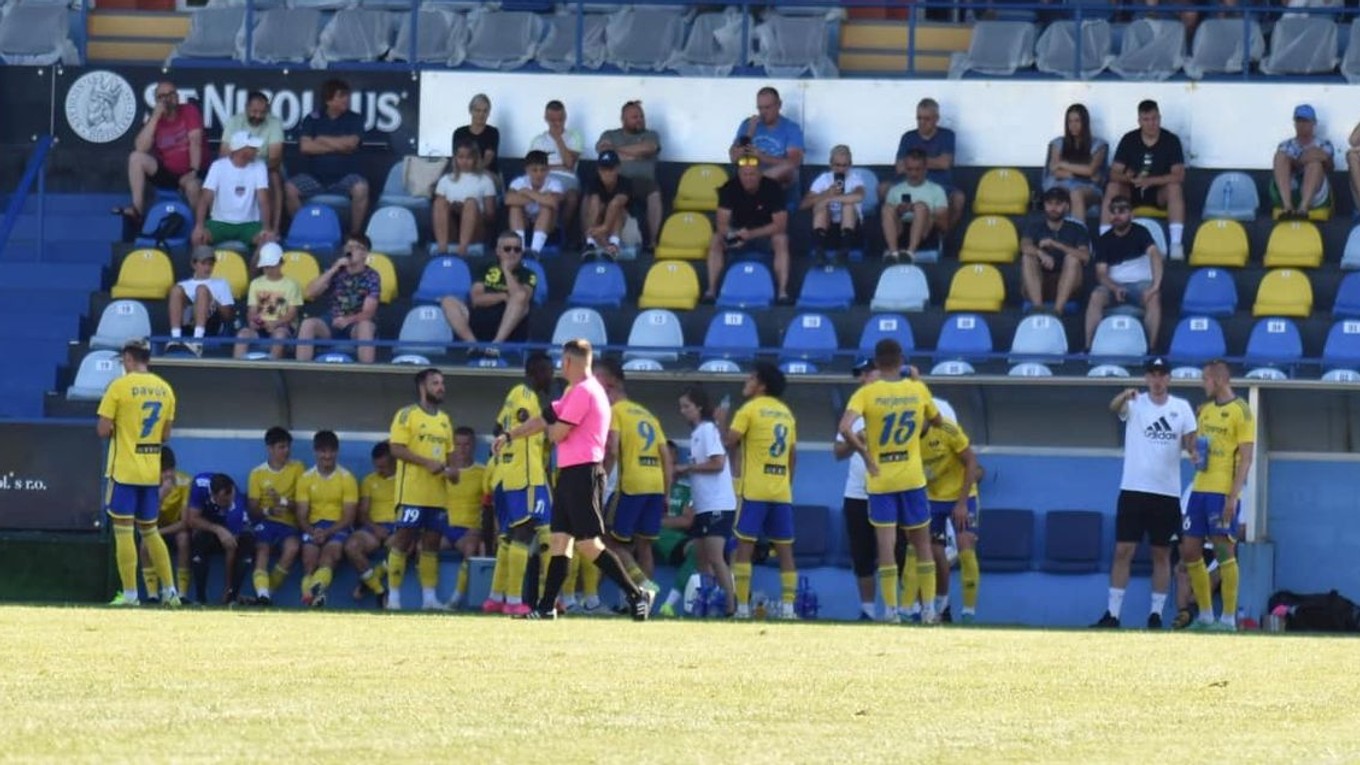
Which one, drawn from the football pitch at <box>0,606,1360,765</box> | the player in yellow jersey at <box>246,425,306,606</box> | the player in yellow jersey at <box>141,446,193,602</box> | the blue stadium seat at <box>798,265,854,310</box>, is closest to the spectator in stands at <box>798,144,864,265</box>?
the blue stadium seat at <box>798,265,854,310</box>

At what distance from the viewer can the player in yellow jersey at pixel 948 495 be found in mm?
18438

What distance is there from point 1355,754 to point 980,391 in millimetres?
12248

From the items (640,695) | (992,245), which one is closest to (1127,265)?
(992,245)

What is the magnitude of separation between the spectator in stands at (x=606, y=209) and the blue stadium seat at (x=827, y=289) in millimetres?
1734

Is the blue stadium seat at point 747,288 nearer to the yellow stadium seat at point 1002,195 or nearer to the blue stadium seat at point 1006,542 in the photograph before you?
the yellow stadium seat at point 1002,195

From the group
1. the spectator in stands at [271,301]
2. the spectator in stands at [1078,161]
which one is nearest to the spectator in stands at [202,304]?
the spectator in stands at [271,301]

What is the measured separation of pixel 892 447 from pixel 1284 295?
17.9 ft

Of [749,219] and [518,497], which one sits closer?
[518,497]

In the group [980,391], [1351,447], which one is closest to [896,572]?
[980,391]

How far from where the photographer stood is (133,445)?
1775cm

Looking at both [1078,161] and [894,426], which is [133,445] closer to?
[894,426]

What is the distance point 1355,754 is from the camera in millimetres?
8430

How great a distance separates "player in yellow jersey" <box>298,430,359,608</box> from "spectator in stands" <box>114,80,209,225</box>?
13.5ft

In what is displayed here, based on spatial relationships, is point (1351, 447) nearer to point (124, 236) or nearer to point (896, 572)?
point (896, 572)
